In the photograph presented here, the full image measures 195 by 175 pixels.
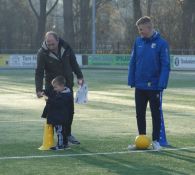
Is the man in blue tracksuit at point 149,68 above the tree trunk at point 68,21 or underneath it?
underneath

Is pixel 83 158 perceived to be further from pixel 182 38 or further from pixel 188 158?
pixel 182 38

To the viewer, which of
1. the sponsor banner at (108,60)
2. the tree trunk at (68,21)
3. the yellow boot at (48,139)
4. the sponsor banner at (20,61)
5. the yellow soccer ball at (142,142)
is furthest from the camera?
the tree trunk at (68,21)

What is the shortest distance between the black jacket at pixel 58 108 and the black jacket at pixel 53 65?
38cm

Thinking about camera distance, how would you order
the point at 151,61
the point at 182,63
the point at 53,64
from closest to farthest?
the point at 151,61 → the point at 53,64 → the point at 182,63

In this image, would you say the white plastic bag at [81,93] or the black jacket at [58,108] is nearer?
the black jacket at [58,108]

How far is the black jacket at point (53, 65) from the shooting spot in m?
10.5

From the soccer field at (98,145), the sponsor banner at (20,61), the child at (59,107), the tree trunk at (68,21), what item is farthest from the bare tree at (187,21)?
the child at (59,107)

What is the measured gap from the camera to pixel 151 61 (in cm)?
1008

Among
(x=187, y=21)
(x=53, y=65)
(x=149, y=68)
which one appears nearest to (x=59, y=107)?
(x=53, y=65)

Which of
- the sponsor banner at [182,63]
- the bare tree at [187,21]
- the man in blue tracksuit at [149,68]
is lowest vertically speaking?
the sponsor banner at [182,63]

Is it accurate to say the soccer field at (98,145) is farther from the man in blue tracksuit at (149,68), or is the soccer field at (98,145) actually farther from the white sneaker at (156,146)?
the man in blue tracksuit at (149,68)

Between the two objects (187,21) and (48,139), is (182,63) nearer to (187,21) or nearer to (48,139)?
(187,21)

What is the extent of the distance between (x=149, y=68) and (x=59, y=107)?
148cm

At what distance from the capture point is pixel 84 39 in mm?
67875
